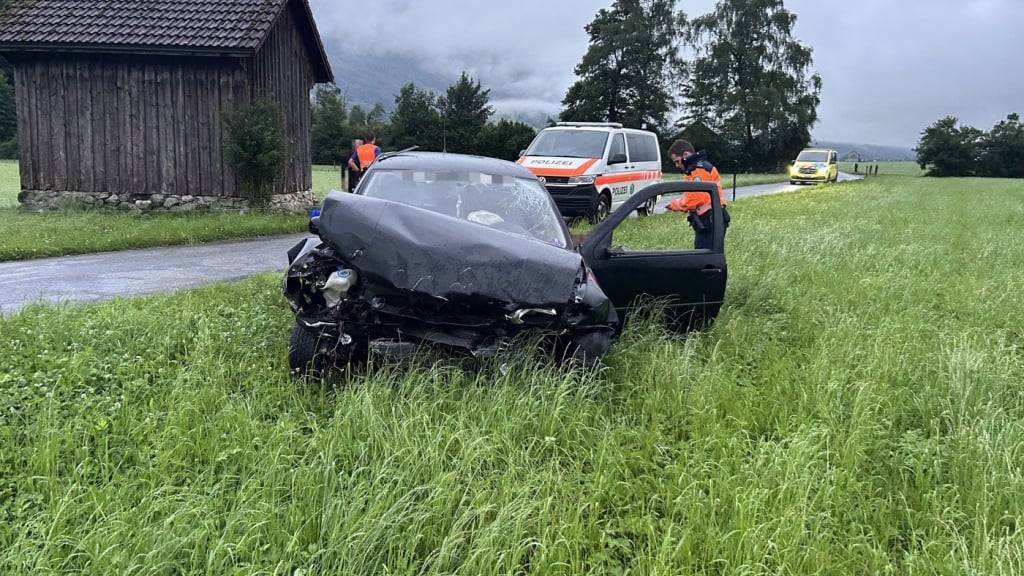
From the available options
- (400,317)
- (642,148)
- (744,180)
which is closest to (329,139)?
(744,180)

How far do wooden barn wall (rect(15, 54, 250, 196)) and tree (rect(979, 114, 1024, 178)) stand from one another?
73.9 meters

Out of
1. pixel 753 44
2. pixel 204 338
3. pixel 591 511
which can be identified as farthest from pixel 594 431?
pixel 753 44

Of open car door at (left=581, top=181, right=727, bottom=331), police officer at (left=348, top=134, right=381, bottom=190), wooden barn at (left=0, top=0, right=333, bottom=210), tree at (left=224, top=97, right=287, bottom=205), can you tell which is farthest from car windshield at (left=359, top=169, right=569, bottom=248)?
wooden barn at (left=0, top=0, right=333, bottom=210)

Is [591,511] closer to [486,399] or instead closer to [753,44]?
[486,399]

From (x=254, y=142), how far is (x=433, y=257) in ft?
41.3

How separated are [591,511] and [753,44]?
6644cm

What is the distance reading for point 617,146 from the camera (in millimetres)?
16047

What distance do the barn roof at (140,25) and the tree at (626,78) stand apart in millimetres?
45689

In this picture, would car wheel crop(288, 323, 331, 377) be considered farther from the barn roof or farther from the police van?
the barn roof

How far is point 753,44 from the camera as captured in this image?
206 ft

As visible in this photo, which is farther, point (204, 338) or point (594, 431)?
point (204, 338)

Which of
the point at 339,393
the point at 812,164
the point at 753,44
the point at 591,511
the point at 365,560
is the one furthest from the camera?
the point at 753,44

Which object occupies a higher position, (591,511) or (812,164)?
(812,164)

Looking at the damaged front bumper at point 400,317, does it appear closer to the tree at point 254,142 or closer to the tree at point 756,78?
the tree at point 254,142
